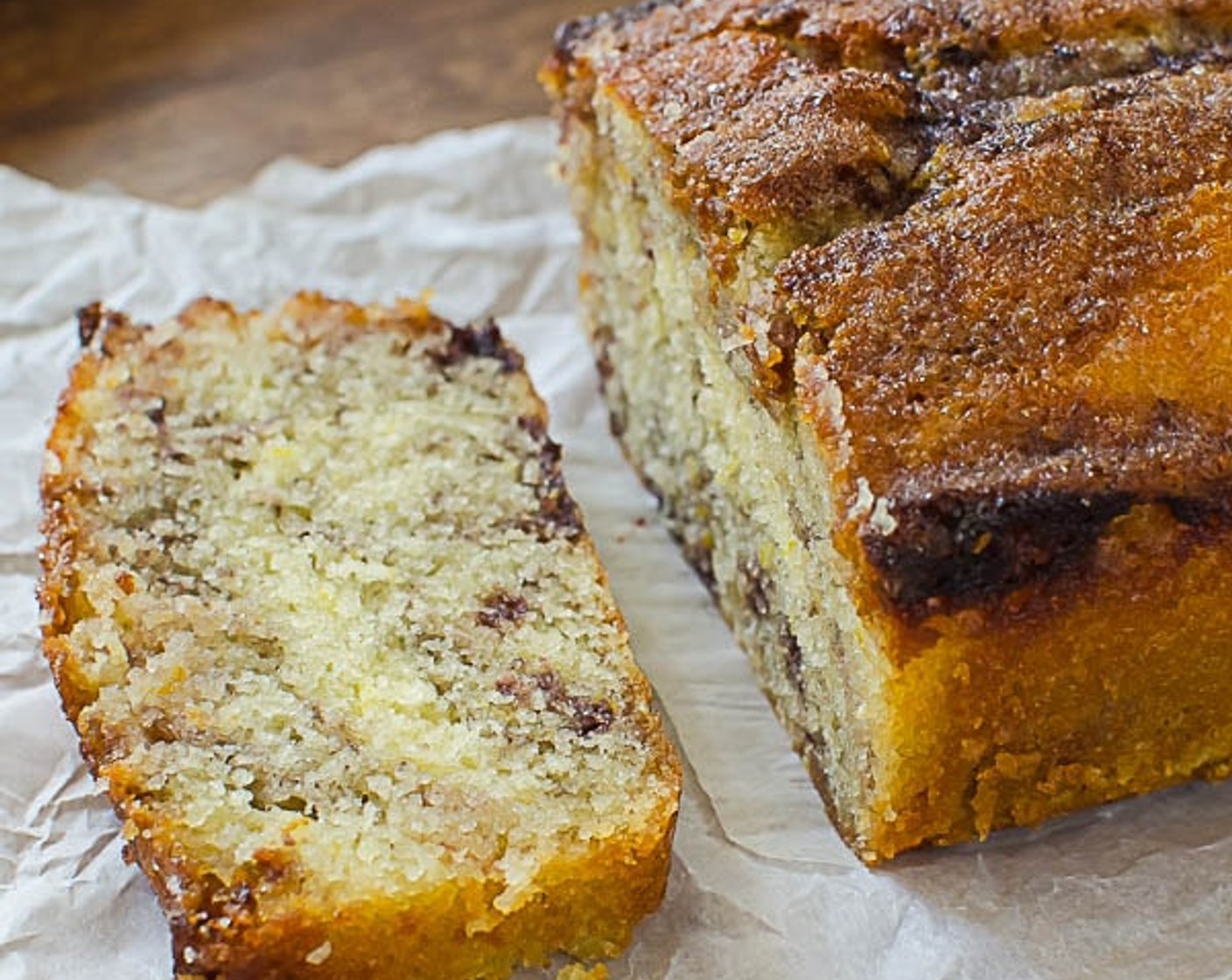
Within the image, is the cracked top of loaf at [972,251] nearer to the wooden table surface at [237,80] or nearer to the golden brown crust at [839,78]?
the golden brown crust at [839,78]

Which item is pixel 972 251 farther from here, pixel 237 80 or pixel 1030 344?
pixel 237 80

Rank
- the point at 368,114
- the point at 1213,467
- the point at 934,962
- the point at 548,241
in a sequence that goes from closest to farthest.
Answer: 1. the point at 1213,467
2. the point at 934,962
3. the point at 548,241
4. the point at 368,114

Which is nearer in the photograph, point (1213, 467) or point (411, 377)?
point (1213, 467)

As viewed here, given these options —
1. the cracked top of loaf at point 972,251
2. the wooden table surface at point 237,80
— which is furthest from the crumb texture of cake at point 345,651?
the wooden table surface at point 237,80

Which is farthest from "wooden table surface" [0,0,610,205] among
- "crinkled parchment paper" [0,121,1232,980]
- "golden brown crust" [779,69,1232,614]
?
"golden brown crust" [779,69,1232,614]

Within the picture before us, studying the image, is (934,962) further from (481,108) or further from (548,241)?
(481,108)

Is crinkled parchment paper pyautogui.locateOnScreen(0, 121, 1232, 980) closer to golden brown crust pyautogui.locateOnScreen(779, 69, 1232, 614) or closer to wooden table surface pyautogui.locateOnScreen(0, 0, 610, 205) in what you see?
wooden table surface pyautogui.locateOnScreen(0, 0, 610, 205)

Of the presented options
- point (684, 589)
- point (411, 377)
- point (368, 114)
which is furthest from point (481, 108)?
point (684, 589)
